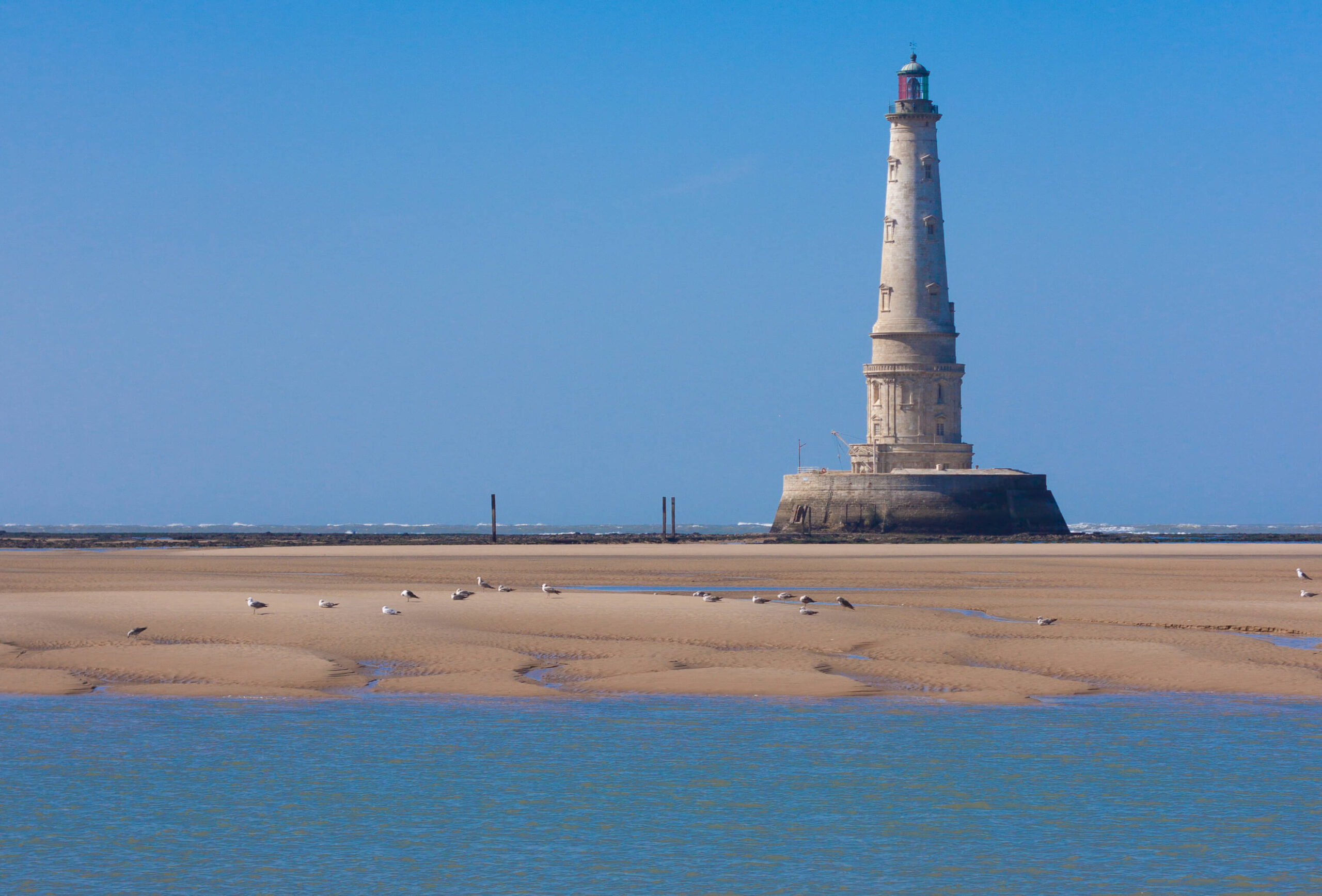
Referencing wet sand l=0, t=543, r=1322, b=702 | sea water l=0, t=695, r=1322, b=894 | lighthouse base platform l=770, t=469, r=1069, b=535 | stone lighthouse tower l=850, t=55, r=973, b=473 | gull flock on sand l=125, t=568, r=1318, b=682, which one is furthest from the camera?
stone lighthouse tower l=850, t=55, r=973, b=473

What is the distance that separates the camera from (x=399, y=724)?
14367 mm

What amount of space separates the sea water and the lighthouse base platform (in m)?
52.9

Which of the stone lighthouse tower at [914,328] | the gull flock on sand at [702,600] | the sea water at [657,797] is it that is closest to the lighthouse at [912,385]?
the stone lighthouse tower at [914,328]

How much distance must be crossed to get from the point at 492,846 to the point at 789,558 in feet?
125

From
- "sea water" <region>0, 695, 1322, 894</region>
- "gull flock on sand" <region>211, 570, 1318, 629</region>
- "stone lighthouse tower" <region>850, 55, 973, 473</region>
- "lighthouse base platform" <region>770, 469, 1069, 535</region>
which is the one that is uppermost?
"stone lighthouse tower" <region>850, 55, 973, 473</region>

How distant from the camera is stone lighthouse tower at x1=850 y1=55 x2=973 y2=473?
232 ft

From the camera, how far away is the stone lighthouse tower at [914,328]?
70.6 meters

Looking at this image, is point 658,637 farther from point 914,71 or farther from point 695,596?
point 914,71

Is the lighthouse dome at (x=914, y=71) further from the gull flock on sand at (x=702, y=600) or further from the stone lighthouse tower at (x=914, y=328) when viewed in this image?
the gull flock on sand at (x=702, y=600)

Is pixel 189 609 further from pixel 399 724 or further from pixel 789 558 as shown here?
pixel 789 558

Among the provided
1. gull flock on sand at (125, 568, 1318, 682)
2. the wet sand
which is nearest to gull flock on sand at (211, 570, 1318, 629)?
gull flock on sand at (125, 568, 1318, 682)

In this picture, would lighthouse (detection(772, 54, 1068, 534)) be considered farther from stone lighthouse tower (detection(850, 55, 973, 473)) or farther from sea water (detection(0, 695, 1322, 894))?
sea water (detection(0, 695, 1322, 894))

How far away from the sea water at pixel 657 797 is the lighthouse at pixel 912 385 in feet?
179

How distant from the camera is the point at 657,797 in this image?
1156cm
